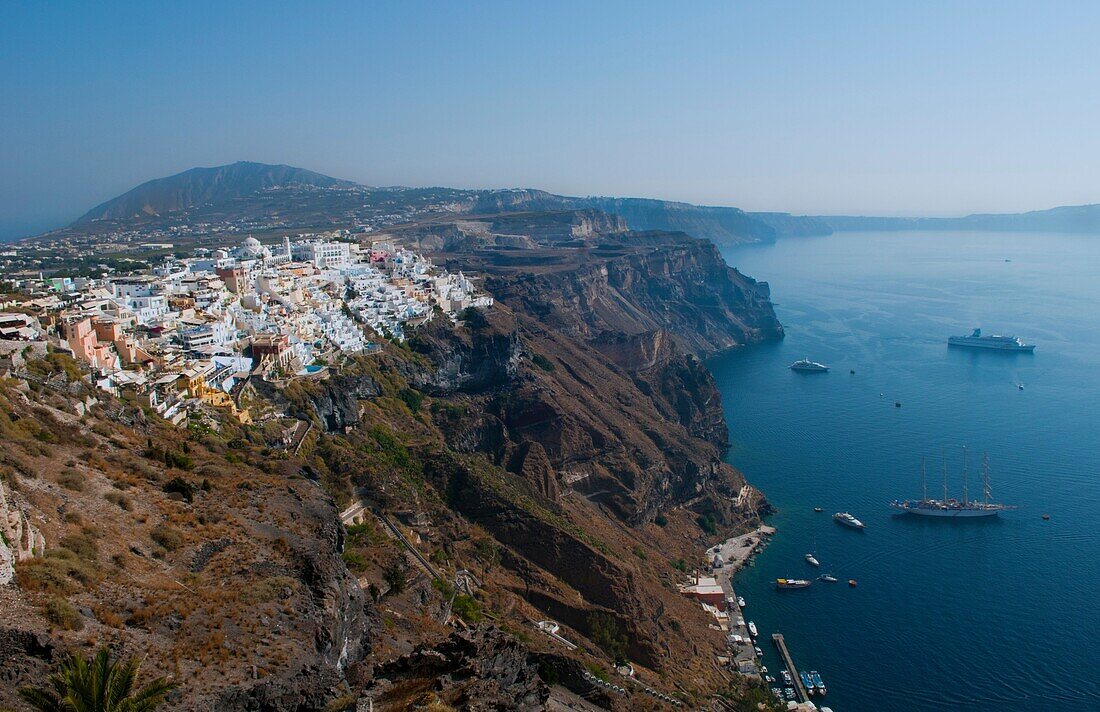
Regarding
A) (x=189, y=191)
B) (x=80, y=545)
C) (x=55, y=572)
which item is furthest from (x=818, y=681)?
(x=189, y=191)

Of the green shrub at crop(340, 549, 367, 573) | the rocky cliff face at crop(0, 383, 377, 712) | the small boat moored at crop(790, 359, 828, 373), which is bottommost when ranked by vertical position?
the small boat moored at crop(790, 359, 828, 373)

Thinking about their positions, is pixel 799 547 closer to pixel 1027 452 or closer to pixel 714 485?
pixel 714 485

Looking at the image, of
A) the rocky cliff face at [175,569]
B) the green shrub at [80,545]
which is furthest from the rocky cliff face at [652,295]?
the green shrub at [80,545]

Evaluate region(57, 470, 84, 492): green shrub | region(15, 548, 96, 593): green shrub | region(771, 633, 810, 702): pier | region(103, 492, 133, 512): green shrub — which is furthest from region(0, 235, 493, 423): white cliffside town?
region(771, 633, 810, 702): pier

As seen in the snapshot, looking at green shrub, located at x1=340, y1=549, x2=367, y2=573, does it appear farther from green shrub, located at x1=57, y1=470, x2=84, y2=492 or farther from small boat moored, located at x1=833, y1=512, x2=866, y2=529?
small boat moored, located at x1=833, y1=512, x2=866, y2=529

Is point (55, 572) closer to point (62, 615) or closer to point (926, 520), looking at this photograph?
point (62, 615)
